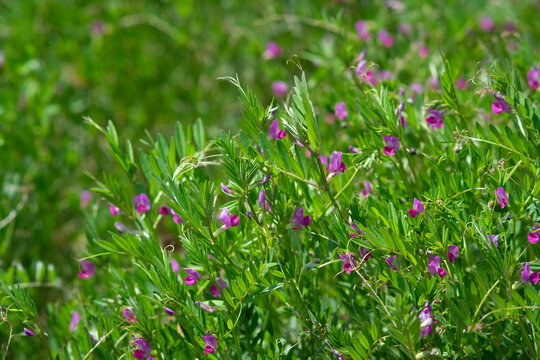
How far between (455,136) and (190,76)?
2.77 metres

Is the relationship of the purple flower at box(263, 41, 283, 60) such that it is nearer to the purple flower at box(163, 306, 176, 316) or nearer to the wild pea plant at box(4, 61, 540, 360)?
the wild pea plant at box(4, 61, 540, 360)

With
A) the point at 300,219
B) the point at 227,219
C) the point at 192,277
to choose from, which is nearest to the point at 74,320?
the point at 192,277

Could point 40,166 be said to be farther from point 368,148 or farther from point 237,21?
point 368,148

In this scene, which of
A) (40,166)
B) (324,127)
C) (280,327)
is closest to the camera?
(280,327)

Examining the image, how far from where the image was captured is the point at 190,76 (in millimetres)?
4195

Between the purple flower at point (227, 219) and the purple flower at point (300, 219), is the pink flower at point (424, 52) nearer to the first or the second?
the purple flower at point (300, 219)

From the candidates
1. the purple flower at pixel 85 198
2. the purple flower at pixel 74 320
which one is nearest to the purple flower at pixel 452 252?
the purple flower at pixel 74 320

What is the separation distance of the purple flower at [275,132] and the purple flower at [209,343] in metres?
0.58

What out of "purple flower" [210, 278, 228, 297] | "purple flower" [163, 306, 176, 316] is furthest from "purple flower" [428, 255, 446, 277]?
"purple flower" [163, 306, 176, 316]

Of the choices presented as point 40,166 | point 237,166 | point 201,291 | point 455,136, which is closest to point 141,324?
point 201,291

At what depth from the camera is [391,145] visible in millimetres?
1716

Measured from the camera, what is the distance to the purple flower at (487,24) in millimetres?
3158

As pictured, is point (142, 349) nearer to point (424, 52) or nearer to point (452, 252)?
point (452, 252)

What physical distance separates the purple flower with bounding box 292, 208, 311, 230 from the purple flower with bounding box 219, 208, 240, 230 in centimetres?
17
